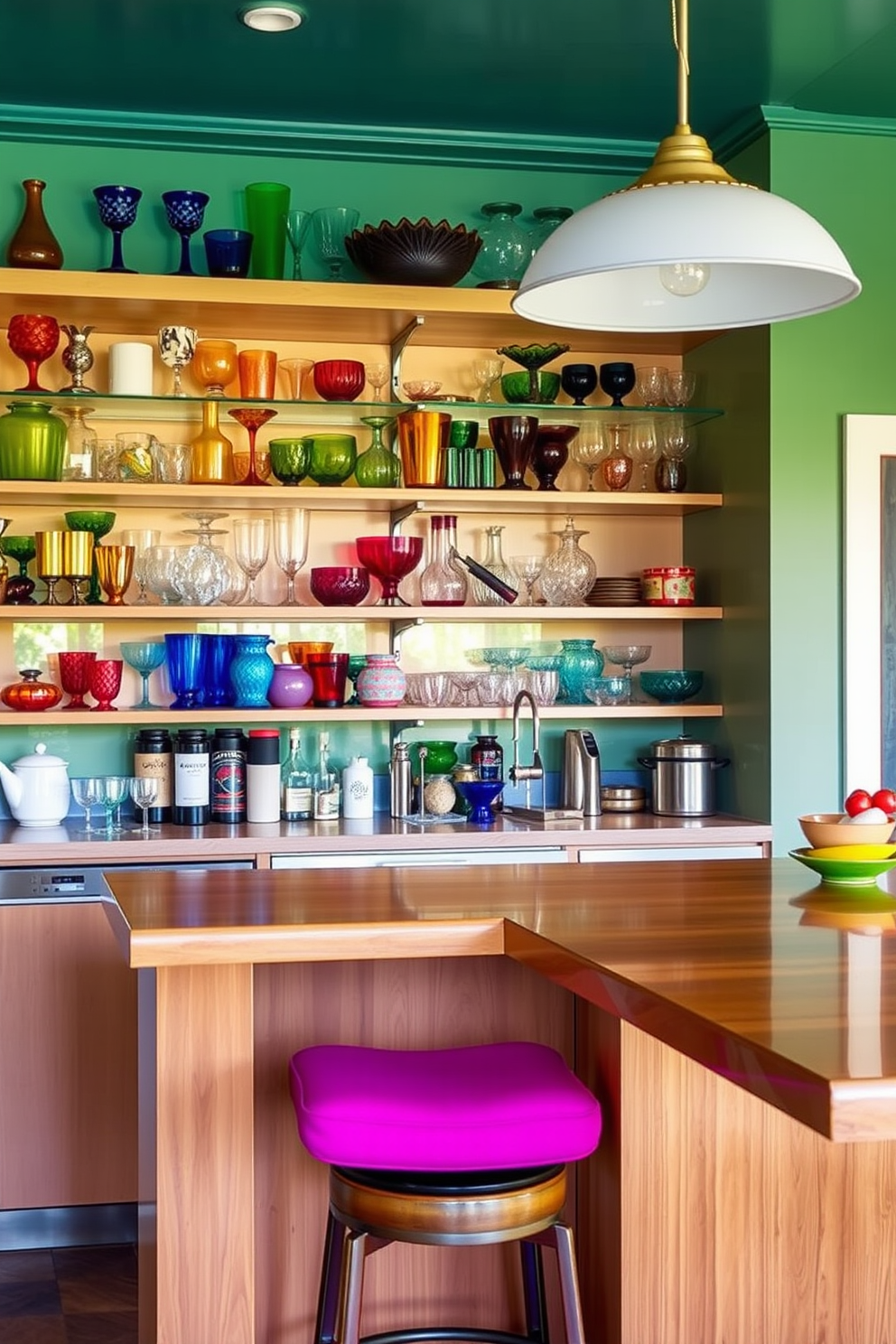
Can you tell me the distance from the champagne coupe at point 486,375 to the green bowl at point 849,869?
2173 millimetres

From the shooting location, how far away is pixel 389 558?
4.27 meters

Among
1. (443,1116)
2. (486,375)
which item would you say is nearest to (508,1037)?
(443,1116)

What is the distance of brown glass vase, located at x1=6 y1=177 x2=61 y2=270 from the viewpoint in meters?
4.04

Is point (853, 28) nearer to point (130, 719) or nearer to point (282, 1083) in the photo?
point (130, 719)

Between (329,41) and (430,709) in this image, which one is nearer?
(329,41)

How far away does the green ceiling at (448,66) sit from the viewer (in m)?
3.61

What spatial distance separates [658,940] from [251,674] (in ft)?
7.44

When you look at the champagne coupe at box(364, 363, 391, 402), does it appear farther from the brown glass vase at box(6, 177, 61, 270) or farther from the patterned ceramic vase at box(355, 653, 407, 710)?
→ the brown glass vase at box(6, 177, 61, 270)

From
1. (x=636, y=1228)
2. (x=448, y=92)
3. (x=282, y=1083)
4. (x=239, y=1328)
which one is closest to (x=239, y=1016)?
(x=282, y=1083)

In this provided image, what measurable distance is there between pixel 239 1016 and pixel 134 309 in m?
2.38

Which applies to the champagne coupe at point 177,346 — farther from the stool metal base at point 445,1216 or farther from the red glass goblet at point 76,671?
the stool metal base at point 445,1216

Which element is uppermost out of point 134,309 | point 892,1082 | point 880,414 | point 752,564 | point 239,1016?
point 134,309

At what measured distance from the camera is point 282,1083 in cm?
247

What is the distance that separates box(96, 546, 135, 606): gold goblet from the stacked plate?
130 cm
